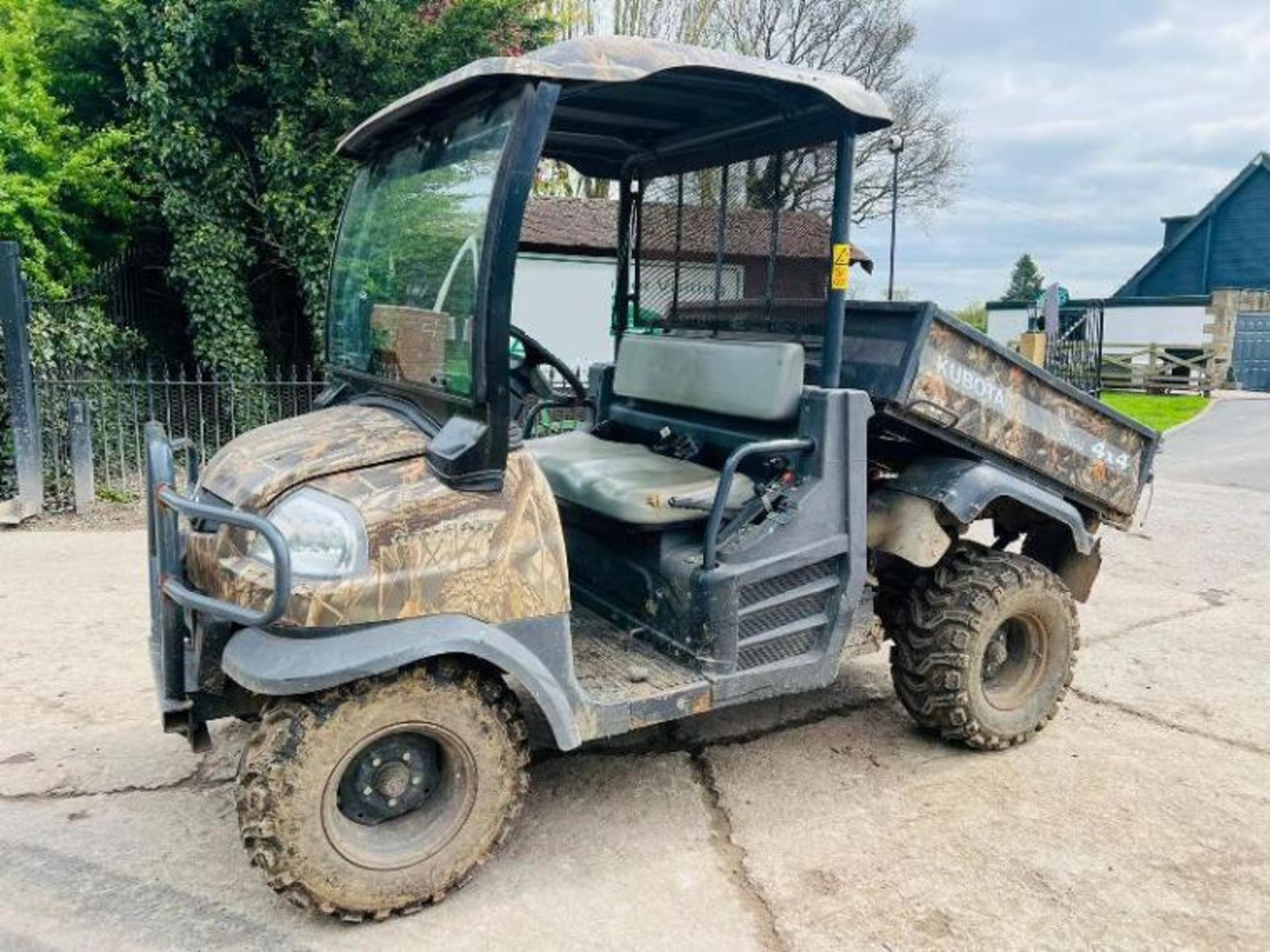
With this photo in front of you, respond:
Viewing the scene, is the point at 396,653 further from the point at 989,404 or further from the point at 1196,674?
the point at 1196,674

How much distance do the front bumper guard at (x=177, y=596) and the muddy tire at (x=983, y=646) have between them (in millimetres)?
2556

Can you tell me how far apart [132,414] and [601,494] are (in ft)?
23.1

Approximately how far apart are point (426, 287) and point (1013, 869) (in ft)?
8.73

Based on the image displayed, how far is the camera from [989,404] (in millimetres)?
3814

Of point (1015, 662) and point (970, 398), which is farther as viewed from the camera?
point (1015, 662)

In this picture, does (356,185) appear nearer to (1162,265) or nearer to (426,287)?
(426,287)

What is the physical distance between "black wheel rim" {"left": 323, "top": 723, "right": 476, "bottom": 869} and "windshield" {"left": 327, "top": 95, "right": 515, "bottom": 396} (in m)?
1.03

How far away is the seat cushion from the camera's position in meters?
3.54

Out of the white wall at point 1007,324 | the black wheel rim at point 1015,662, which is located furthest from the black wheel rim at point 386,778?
the white wall at point 1007,324

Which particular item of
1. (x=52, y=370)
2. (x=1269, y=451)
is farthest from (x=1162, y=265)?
(x=52, y=370)

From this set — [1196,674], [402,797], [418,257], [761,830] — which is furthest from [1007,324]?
[402,797]

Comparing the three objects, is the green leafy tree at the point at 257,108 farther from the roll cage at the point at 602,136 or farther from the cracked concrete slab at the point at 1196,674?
the cracked concrete slab at the point at 1196,674

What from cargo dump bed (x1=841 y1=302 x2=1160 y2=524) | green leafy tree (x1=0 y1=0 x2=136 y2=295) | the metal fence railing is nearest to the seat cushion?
cargo dump bed (x1=841 y1=302 x2=1160 y2=524)

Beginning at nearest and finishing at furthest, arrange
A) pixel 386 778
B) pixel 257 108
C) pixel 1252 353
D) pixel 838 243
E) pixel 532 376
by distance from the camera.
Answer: pixel 386 778 → pixel 838 243 → pixel 532 376 → pixel 257 108 → pixel 1252 353
